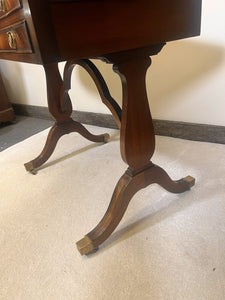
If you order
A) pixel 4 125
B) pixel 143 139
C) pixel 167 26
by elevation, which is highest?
pixel 167 26

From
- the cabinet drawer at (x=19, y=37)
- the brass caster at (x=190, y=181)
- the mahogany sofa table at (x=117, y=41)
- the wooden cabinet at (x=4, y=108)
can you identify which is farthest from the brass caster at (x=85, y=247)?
the wooden cabinet at (x=4, y=108)

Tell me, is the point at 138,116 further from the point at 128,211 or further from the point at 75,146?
the point at 75,146

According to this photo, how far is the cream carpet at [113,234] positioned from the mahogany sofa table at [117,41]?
0.25 ft

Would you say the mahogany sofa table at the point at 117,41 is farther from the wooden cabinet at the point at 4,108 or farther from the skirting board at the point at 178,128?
the wooden cabinet at the point at 4,108

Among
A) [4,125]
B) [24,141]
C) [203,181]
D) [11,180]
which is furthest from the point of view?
[4,125]

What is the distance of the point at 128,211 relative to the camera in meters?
0.88

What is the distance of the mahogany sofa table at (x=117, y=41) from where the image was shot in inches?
17.8

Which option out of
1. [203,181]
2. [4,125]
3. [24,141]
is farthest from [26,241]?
[4,125]

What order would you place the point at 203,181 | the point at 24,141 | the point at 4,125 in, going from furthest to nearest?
the point at 4,125, the point at 24,141, the point at 203,181

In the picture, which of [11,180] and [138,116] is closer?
[138,116]

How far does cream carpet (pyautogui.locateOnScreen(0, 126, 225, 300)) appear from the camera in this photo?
629mm

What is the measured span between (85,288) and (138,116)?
487mm

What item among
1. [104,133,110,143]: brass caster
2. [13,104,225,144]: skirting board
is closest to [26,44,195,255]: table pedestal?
[13,104,225,144]: skirting board

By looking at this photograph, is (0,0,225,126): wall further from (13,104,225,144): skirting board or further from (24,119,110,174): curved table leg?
(24,119,110,174): curved table leg
